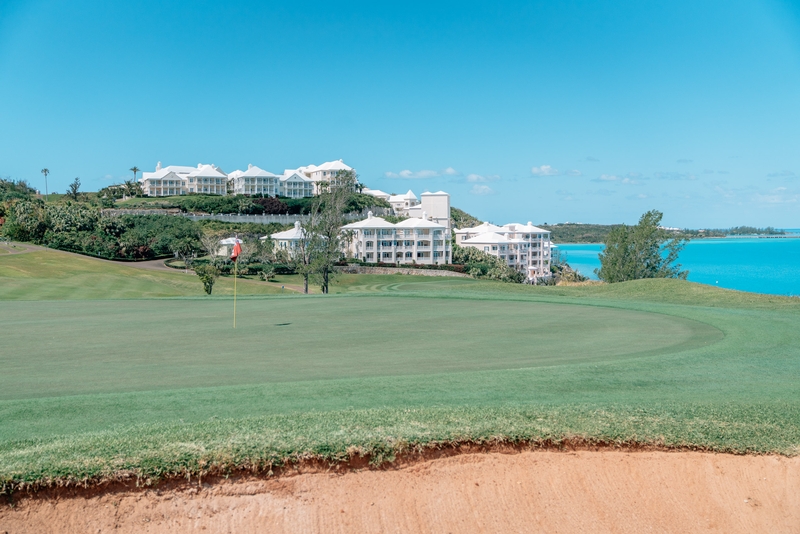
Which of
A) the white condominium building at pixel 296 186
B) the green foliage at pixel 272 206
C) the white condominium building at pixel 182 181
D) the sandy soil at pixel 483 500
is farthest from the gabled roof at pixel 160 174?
the sandy soil at pixel 483 500

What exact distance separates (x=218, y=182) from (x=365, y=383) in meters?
134

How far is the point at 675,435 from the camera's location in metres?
8.09

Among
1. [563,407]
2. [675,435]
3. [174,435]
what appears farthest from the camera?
[563,407]

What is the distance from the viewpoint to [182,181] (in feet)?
445

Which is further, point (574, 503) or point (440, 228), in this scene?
point (440, 228)

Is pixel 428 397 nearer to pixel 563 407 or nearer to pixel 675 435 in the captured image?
pixel 563 407

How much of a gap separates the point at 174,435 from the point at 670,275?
67142mm

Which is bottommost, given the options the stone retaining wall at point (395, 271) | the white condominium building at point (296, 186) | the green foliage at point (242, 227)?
the stone retaining wall at point (395, 271)

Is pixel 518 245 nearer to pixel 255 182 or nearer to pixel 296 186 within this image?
pixel 296 186

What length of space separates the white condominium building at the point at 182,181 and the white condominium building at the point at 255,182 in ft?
12.5

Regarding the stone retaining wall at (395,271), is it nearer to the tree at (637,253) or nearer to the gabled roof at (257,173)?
the tree at (637,253)

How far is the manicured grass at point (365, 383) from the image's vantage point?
7.41 m

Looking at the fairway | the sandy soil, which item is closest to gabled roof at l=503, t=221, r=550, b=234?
the fairway

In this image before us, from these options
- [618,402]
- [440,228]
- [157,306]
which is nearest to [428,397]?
[618,402]
